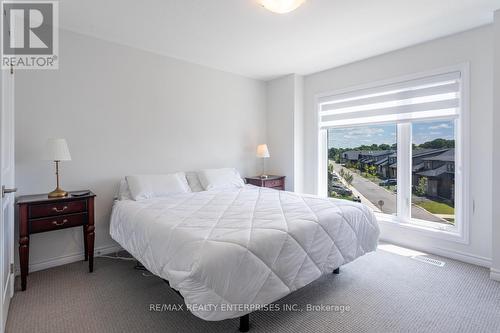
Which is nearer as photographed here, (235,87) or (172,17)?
(172,17)

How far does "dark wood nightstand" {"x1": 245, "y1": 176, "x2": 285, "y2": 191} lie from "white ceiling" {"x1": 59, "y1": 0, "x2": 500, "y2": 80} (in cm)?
184

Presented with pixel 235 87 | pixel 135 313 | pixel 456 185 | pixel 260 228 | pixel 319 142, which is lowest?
pixel 135 313

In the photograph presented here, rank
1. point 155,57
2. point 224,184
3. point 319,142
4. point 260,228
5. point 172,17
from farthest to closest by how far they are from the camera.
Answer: point 319,142, point 224,184, point 155,57, point 172,17, point 260,228

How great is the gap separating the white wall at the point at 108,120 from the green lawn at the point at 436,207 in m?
2.86

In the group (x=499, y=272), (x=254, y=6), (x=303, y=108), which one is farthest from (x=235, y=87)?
(x=499, y=272)

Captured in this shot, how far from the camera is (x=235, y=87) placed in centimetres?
436

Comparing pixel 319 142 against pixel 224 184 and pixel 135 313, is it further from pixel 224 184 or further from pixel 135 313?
pixel 135 313

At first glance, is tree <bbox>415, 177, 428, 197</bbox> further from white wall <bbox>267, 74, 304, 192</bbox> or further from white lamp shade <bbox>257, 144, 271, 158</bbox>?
white lamp shade <bbox>257, 144, 271, 158</bbox>

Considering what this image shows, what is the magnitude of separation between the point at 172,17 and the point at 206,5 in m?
0.42

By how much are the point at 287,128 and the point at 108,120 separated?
8.93ft

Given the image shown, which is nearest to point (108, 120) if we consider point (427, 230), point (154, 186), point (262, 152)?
point (154, 186)

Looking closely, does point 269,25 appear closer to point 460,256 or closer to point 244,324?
point 244,324

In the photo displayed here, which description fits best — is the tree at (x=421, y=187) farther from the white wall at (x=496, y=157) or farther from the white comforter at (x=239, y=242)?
the white comforter at (x=239, y=242)

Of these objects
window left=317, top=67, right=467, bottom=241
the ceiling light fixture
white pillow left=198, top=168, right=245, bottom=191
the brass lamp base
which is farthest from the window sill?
the brass lamp base
